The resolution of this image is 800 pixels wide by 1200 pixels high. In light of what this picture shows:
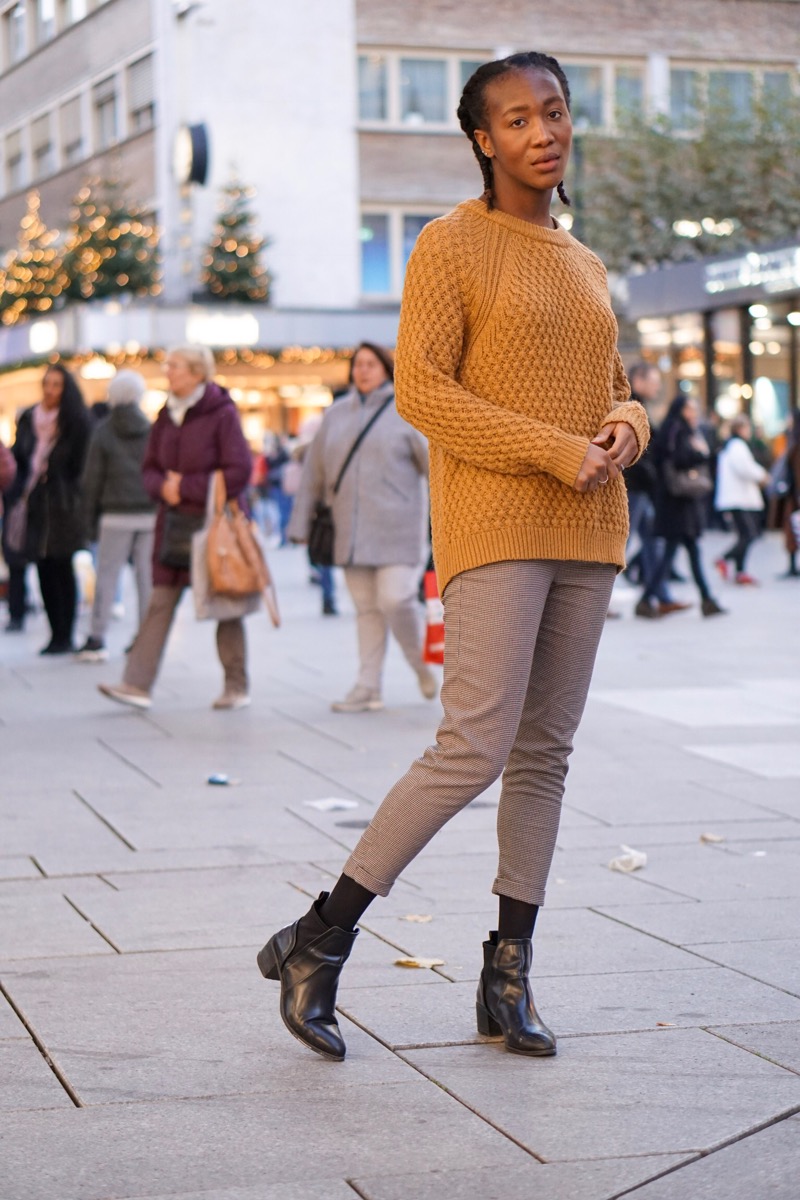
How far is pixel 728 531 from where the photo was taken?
2983cm

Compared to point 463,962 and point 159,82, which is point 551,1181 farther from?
point 159,82

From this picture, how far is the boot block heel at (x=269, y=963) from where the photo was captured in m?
4.34

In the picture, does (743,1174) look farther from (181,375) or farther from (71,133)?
(71,133)

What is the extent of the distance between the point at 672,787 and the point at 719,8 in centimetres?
3957

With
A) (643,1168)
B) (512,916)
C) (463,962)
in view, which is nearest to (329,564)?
(463,962)

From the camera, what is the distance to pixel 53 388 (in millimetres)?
13586

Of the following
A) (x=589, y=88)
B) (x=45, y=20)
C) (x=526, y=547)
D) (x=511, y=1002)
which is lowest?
(x=511, y=1002)

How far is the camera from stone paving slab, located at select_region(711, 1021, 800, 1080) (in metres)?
4.17

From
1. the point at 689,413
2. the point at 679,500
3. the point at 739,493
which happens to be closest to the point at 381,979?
the point at 679,500

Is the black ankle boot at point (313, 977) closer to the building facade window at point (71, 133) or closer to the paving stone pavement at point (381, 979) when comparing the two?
the paving stone pavement at point (381, 979)

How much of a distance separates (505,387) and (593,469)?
0.30m

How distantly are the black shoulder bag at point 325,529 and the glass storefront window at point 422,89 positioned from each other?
3369 cm

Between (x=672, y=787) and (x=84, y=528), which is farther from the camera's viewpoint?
(x=84, y=528)

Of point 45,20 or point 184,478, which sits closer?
point 184,478
